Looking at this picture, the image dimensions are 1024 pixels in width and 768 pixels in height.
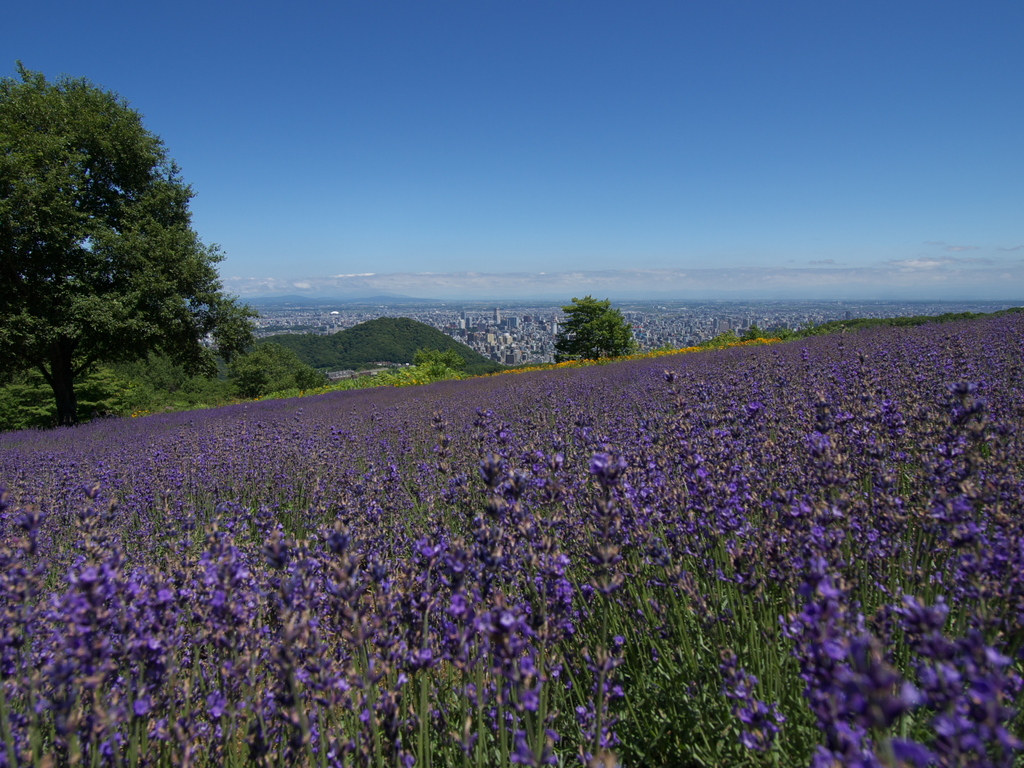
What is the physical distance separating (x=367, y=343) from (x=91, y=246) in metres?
50.7

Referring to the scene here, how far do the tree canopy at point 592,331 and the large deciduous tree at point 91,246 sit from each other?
59.4 ft

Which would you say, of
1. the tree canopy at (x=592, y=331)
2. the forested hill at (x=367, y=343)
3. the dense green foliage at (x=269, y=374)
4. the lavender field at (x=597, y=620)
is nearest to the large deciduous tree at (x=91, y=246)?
the lavender field at (x=597, y=620)

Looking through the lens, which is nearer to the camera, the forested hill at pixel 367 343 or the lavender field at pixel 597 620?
the lavender field at pixel 597 620

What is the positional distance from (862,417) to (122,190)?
61.9ft

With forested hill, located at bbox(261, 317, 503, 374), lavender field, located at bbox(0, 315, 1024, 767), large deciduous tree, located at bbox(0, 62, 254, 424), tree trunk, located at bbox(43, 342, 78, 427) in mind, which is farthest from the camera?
forested hill, located at bbox(261, 317, 503, 374)

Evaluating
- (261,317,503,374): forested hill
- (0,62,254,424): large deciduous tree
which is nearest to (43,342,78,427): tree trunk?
(0,62,254,424): large deciduous tree

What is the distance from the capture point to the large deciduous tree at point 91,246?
1205 cm

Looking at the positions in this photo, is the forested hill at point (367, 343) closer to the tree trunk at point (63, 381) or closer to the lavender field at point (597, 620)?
the tree trunk at point (63, 381)

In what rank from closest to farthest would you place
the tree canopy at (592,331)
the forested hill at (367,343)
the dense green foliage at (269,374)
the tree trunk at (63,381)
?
the tree trunk at (63,381) < the tree canopy at (592,331) < the dense green foliage at (269,374) < the forested hill at (367,343)

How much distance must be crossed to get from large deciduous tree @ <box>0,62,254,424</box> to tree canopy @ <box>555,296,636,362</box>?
59.4 feet

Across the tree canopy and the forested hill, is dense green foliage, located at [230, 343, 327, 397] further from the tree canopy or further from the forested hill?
the forested hill

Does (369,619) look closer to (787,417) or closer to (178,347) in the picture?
(787,417)

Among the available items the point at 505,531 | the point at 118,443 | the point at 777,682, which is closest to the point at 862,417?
the point at 777,682

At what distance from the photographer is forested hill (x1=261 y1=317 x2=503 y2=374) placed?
60500mm
